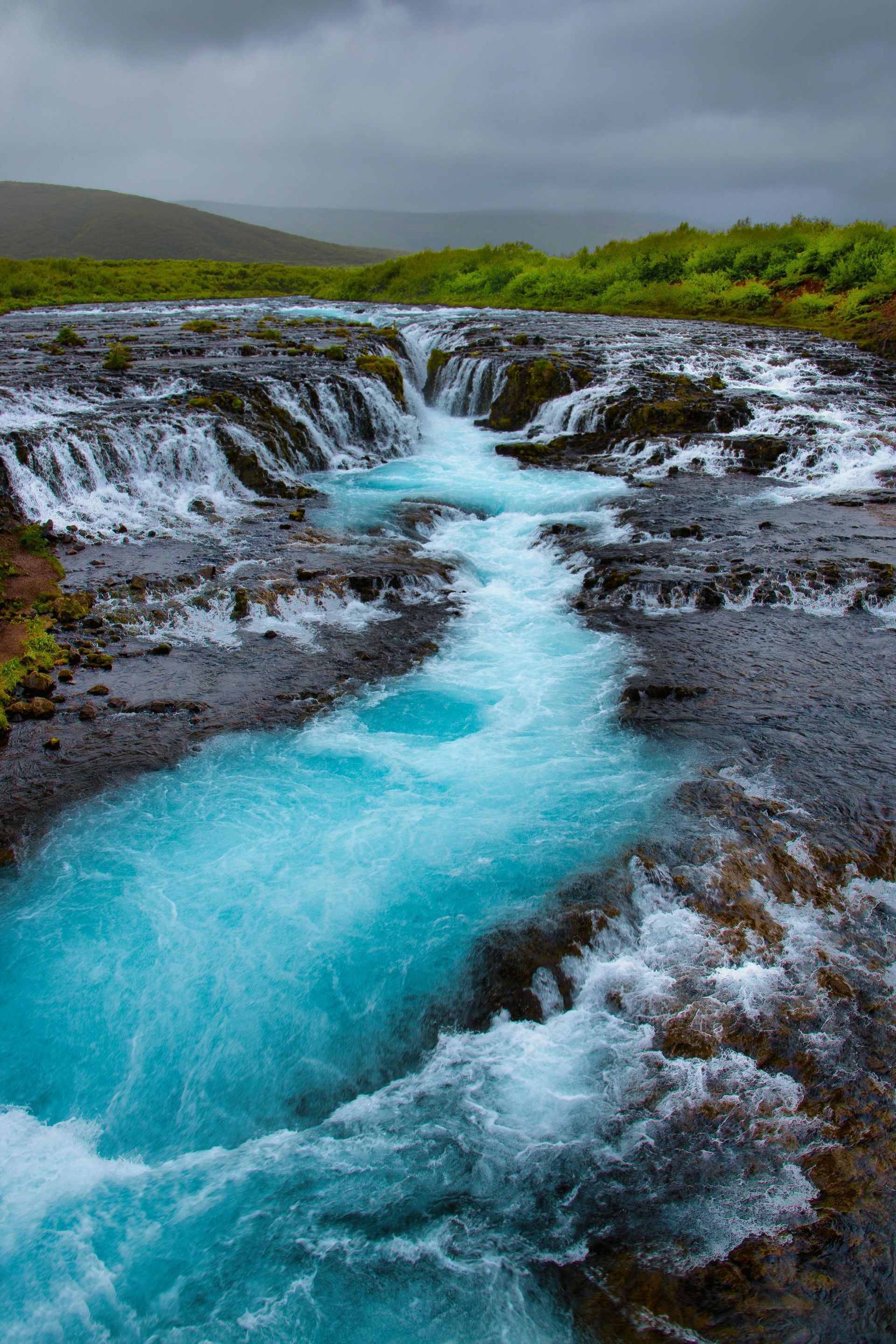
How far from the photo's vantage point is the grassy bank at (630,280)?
41156 mm

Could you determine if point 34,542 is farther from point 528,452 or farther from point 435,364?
point 435,364

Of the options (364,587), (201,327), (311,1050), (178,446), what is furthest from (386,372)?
(311,1050)

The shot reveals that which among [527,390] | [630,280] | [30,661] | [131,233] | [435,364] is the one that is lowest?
[30,661]

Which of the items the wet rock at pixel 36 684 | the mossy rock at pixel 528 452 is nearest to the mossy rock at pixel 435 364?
the mossy rock at pixel 528 452

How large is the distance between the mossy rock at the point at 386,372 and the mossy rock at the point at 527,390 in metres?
3.96

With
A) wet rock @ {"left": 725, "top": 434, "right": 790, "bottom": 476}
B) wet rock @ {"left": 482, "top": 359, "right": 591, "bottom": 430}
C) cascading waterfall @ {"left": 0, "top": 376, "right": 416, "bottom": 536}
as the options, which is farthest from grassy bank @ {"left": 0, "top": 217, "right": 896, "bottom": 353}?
cascading waterfall @ {"left": 0, "top": 376, "right": 416, "bottom": 536}

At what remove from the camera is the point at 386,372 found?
95.4 ft

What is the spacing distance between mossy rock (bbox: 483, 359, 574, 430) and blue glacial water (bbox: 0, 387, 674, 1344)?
20349 mm

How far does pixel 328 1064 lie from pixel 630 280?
5805cm

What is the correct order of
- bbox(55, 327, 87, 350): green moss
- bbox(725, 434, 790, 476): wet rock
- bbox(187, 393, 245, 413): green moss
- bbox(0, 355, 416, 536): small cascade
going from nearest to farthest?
bbox(0, 355, 416, 536): small cascade
bbox(187, 393, 245, 413): green moss
bbox(725, 434, 790, 476): wet rock
bbox(55, 327, 87, 350): green moss

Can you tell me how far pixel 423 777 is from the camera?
10.7 m

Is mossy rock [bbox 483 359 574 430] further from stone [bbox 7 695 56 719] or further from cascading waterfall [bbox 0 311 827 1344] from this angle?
stone [bbox 7 695 56 719]

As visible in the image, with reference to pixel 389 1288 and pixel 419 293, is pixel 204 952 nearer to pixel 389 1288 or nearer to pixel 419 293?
pixel 389 1288

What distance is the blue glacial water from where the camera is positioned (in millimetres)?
5227
